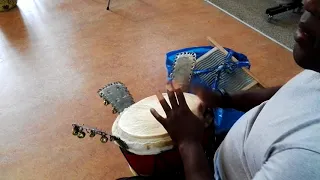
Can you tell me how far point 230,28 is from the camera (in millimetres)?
2746

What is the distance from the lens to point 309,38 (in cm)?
75

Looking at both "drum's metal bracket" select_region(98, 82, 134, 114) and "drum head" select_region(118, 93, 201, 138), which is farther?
"drum's metal bracket" select_region(98, 82, 134, 114)

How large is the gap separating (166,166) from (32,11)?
2.39 metres

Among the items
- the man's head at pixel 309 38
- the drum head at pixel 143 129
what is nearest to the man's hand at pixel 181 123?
the drum head at pixel 143 129

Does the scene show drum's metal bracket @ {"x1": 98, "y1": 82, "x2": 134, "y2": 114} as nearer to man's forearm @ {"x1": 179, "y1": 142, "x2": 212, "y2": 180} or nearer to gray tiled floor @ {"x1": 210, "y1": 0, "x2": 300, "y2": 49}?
man's forearm @ {"x1": 179, "y1": 142, "x2": 212, "y2": 180}

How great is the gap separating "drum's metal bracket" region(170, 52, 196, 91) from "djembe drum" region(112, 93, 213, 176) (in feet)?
0.61

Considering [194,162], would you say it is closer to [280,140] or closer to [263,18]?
[280,140]

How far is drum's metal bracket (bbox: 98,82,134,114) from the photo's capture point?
1367 millimetres

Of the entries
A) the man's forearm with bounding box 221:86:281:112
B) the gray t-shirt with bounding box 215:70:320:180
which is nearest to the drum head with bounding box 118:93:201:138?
the man's forearm with bounding box 221:86:281:112

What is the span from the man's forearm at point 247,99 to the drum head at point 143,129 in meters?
0.13

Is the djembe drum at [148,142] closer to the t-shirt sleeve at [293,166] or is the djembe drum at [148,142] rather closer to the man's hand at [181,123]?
the man's hand at [181,123]

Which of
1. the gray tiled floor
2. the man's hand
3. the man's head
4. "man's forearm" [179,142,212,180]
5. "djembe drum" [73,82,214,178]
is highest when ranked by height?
the man's head

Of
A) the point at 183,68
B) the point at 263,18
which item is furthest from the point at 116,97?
the point at 263,18

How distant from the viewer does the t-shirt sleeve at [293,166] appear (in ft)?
2.08
